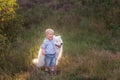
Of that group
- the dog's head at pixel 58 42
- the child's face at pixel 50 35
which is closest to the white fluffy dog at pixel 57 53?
the dog's head at pixel 58 42

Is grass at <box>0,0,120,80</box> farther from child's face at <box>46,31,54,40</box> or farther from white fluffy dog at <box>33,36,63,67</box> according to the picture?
child's face at <box>46,31,54,40</box>

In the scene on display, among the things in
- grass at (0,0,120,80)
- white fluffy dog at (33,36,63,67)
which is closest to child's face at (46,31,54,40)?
white fluffy dog at (33,36,63,67)

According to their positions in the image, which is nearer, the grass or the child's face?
the grass

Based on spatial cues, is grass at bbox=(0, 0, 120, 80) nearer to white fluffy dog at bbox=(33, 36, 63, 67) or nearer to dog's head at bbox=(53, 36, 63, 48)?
white fluffy dog at bbox=(33, 36, 63, 67)

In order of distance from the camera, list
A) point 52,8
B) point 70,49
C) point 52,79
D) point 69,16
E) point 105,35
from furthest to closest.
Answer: point 52,8, point 69,16, point 105,35, point 70,49, point 52,79

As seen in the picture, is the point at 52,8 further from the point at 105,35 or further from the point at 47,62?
the point at 47,62

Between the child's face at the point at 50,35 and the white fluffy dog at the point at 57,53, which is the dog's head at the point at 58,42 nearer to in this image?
the white fluffy dog at the point at 57,53

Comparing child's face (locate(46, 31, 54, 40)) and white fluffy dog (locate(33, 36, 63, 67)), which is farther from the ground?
child's face (locate(46, 31, 54, 40))

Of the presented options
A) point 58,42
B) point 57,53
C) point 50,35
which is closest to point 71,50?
point 57,53

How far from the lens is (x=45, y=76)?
8953 millimetres

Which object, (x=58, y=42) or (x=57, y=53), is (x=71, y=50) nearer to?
(x=57, y=53)

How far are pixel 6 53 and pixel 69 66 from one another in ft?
6.21

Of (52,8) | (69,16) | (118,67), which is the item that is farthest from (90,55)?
(52,8)

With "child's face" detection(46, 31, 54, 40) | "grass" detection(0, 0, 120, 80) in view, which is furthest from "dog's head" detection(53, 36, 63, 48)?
"grass" detection(0, 0, 120, 80)
